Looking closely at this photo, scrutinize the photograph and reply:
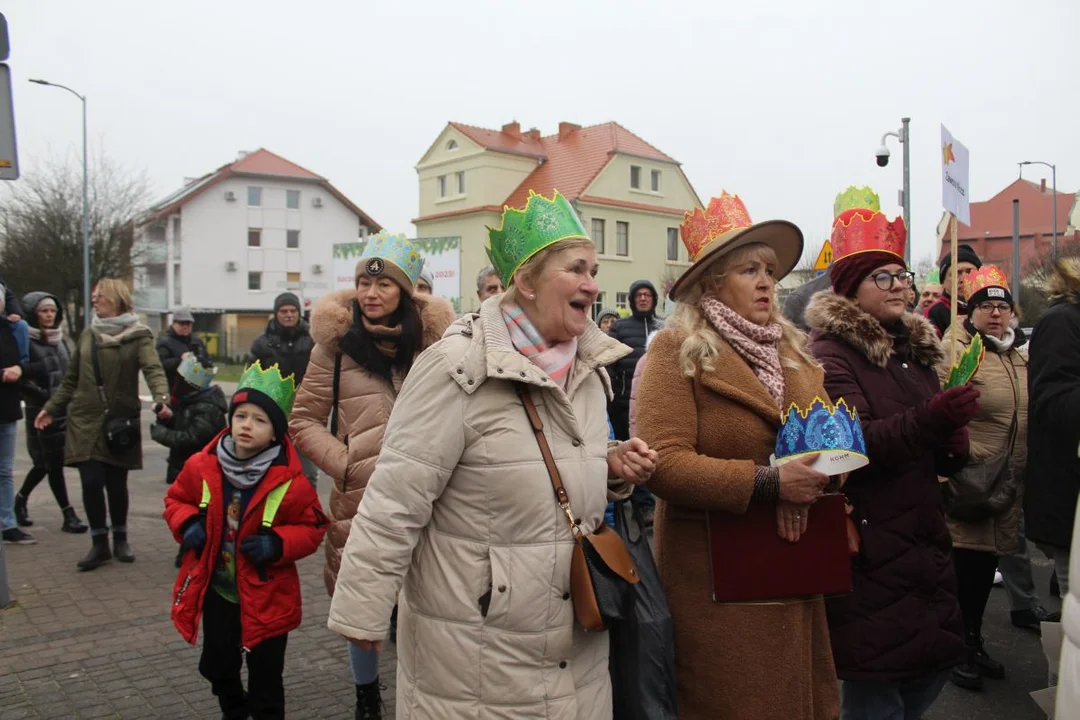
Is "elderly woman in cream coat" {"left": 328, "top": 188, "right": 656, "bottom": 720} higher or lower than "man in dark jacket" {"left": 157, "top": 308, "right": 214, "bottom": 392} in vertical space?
lower

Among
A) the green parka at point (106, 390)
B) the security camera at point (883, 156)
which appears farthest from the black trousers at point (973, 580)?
the security camera at point (883, 156)

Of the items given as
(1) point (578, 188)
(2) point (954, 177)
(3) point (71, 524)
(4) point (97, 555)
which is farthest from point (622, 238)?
(2) point (954, 177)

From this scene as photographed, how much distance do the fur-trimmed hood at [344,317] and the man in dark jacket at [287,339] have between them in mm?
3300

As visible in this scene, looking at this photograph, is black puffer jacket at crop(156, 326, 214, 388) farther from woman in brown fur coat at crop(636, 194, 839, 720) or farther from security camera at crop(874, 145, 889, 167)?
security camera at crop(874, 145, 889, 167)

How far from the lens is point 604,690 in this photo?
2.62 meters

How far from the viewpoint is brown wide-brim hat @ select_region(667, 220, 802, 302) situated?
295 cm

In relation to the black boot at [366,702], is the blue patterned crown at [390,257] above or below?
above

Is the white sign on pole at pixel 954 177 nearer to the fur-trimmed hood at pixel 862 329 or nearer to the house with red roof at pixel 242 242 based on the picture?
the fur-trimmed hood at pixel 862 329

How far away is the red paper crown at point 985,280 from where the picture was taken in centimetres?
522

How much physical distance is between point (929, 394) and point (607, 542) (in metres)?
1.56

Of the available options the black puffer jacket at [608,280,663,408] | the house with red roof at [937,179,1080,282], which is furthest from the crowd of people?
the house with red roof at [937,179,1080,282]

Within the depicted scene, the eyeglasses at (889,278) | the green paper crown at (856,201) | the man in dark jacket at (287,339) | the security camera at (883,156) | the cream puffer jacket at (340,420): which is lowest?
the cream puffer jacket at (340,420)

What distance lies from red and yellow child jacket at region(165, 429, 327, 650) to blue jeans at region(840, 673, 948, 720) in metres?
2.22

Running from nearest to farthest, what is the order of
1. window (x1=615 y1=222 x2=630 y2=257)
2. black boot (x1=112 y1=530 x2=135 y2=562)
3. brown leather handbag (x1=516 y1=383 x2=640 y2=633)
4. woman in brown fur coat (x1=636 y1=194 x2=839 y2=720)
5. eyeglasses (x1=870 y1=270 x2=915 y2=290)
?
brown leather handbag (x1=516 y1=383 x2=640 y2=633) → woman in brown fur coat (x1=636 y1=194 x2=839 y2=720) → eyeglasses (x1=870 y1=270 x2=915 y2=290) → black boot (x1=112 y1=530 x2=135 y2=562) → window (x1=615 y1=222 x2=630 y2=257)
